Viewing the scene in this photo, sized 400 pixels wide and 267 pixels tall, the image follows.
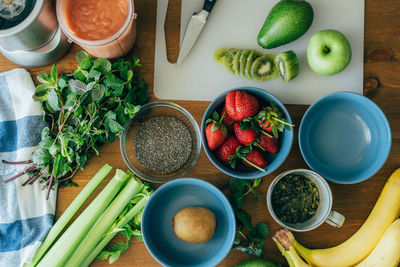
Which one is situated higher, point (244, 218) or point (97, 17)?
point (97, 17)

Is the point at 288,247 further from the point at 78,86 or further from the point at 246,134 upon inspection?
the point at 78,86

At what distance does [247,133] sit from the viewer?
824 mm

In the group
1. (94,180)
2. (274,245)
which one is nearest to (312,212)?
(274,245)

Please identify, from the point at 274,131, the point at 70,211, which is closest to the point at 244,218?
the point at 274,131

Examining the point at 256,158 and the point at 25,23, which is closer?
the point at 25,23

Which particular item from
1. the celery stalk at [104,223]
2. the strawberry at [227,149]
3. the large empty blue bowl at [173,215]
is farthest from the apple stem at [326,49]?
the celery stalk at [104,223]

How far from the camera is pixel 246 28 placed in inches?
36.9

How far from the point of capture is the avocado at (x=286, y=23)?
0.87m

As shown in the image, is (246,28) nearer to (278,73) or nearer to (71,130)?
(278,73)

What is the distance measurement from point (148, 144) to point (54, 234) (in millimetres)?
332

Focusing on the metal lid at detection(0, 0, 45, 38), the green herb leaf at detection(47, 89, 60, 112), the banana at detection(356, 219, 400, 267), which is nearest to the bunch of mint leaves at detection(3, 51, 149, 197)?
the green herb leaf at detection(47, 89, 60, 112)

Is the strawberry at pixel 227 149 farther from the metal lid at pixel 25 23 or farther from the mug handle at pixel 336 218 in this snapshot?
the metal lid at pixel 25 23

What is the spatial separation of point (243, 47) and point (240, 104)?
0.22 m

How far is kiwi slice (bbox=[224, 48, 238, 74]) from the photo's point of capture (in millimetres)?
914
